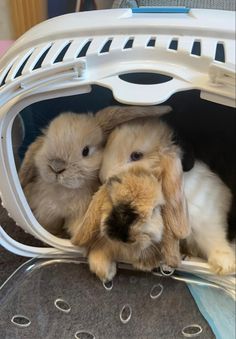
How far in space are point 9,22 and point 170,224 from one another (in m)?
1.02

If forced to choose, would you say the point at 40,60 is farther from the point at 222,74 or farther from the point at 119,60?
the point at 222,74

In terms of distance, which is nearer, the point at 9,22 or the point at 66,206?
the point at 66,206

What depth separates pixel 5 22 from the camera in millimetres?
1428

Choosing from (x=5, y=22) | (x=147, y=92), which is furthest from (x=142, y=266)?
(x=5, y=22)

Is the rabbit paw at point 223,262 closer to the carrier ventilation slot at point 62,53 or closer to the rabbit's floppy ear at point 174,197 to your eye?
the rabbit's floppy ear at point 174,197

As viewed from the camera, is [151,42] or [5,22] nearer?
[151,42]

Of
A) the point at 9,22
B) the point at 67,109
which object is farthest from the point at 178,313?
the point at 9,22

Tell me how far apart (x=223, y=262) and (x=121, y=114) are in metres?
0.29

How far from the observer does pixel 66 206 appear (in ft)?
2.63

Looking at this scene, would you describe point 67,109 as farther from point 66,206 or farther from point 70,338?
point 70,338

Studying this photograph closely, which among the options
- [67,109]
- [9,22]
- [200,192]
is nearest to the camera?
[200,192]

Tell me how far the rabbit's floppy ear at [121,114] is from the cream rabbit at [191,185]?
1cm

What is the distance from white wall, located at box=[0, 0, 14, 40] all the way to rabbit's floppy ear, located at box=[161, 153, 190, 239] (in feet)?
3.15

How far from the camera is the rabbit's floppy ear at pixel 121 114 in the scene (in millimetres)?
726
